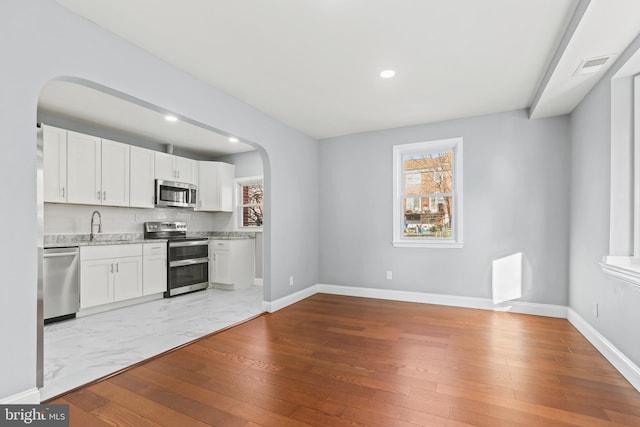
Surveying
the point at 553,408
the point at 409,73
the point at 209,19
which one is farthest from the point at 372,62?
the point at 553,408

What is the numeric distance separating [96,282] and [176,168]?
2.19 m

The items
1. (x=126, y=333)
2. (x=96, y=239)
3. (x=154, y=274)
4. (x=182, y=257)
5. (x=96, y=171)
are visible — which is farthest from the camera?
(x=182, y=257)

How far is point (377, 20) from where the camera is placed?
2176mm

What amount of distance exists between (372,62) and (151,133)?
12.1 ft

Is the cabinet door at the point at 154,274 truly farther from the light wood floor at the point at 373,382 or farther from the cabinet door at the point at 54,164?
the light wood floor at the point at 373,382

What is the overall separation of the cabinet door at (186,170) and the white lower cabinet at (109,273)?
58.3 inches

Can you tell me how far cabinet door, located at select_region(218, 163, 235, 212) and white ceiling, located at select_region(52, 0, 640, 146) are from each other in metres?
2.53

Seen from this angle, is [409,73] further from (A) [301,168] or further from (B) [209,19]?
(A) [301,168]

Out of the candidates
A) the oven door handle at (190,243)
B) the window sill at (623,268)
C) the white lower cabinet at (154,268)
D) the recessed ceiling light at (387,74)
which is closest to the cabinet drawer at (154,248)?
the white lower cabinet at (154,268)

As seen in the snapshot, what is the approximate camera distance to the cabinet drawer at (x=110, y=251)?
3875 millimetres

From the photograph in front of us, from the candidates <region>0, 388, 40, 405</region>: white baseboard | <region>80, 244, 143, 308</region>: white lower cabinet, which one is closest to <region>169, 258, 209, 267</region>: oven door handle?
<region>80, 244, 143, 308</region>: white lower cabinet

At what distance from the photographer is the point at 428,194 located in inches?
177

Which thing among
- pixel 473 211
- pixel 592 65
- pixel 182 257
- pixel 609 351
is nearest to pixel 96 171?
pixel 182 257

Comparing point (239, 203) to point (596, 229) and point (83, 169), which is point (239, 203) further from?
point (596, 229)
